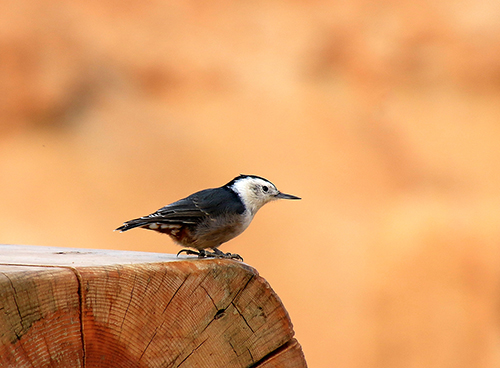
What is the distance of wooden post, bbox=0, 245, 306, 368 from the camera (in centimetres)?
113

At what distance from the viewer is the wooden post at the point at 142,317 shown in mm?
1133

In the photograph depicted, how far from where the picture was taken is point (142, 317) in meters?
1.29

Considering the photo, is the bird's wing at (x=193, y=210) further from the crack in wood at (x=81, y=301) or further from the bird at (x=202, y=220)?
the crack in wood at (x=81, y=301)

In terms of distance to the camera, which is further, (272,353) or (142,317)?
(272,353)

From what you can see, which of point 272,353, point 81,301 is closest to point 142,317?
point 81,301

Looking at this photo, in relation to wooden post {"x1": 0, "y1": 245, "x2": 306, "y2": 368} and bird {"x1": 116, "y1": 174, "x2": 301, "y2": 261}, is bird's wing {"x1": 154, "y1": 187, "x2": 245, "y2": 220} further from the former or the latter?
wooden post {"x1": 0, "y1": 245, "x2": 306, "y2": 368}

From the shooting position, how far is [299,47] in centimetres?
609

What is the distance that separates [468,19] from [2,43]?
15.3 ft

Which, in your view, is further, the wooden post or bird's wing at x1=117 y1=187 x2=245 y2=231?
bird's wing at x1=117 y1=187 x2=245 y2=231

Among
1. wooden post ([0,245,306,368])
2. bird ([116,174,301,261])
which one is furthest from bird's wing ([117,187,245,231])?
wooden post ([0,245,306,368])

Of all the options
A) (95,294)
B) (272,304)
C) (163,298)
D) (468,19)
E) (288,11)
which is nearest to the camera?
(95,294)

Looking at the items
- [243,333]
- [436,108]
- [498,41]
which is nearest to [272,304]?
[243,333]

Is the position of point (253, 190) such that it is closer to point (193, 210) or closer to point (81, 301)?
point (193, 210)

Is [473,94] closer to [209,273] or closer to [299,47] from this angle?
[299,47]
